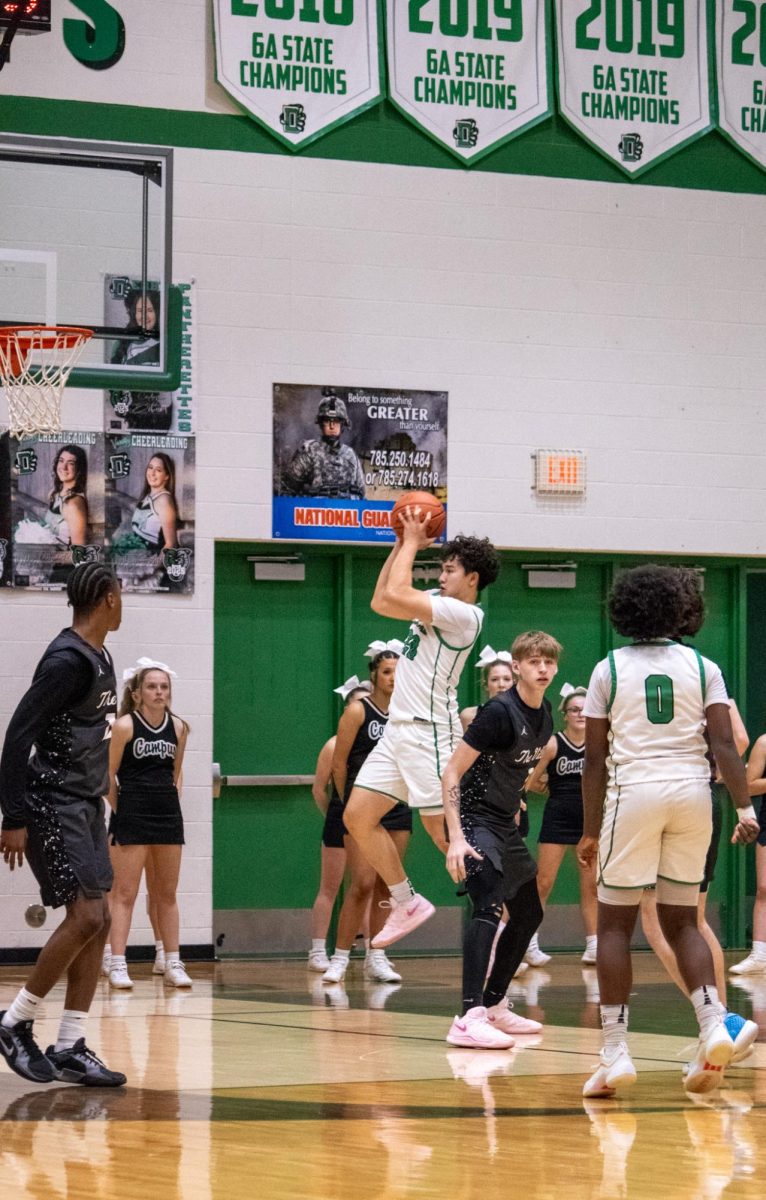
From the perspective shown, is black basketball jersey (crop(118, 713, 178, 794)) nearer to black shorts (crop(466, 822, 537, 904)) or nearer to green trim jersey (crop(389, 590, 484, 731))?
green trim jersey (crop(389, 590, 484, 731))

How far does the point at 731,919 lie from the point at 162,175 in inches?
262

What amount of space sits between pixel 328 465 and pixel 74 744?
5.98 metres

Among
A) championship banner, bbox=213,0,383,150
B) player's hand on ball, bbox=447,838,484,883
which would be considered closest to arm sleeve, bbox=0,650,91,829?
player's hand on ball, bbox=447,838,484,883

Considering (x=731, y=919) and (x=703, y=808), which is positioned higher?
(x=703, y=808)

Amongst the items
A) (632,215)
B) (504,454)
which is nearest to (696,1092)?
(504,454)

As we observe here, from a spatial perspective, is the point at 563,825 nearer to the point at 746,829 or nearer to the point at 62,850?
the point at 746,829

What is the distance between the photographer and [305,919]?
39.3 feet

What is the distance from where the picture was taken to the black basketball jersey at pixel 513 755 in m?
7.38

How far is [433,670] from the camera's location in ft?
26.9

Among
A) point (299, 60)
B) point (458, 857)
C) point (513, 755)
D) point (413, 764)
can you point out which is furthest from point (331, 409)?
point (458, 857)

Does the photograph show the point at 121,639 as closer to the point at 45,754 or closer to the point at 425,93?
the point at 425,93

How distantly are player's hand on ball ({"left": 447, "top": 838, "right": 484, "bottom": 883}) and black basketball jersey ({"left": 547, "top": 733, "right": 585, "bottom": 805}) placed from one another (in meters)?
4.22

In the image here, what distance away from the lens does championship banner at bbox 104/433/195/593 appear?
11469 millimetres

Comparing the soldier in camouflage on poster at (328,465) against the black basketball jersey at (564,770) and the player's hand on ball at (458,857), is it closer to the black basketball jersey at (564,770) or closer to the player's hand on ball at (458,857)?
the black basketball jersey at (564,770)
